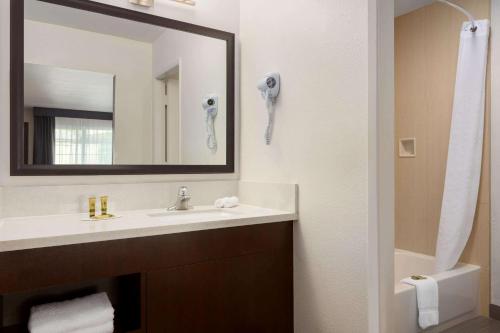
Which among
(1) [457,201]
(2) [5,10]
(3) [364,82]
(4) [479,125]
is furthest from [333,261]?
(2) [5,10]

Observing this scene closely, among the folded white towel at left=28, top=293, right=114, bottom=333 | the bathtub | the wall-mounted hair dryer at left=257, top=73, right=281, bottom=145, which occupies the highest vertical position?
the wall-mounted hair dryer at left=257, top=73, right=281, bottom=145

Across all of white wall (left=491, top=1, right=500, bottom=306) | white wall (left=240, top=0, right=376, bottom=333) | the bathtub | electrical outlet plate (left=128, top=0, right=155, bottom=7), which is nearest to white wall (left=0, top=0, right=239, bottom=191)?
electrical outlet plate (left=128, top=0, right=155, bottom=7)

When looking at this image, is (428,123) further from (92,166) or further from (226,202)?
(92,166)

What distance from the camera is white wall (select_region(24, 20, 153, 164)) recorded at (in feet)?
5.40

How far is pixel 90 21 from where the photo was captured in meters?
1.76

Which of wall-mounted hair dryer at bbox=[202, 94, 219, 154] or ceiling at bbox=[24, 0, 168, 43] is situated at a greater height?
ceiling at bbox=[24, 0, 168, 43]

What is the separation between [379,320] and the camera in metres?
1.42

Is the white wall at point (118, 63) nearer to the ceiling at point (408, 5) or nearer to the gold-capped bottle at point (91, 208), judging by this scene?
the gold-capped bottle at point (91, 208)

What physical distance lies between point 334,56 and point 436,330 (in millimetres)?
1720

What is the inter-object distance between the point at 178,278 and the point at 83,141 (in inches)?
32.5

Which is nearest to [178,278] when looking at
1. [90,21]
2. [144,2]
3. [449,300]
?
[90,21]

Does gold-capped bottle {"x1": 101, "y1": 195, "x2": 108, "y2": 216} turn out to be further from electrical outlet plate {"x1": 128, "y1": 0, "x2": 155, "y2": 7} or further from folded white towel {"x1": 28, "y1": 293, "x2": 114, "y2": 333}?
electrical outlet plate {"x1": 128, "y1": 0, "x2": 155, "y2": 7}

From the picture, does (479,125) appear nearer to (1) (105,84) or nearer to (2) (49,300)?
(1) (105,84)

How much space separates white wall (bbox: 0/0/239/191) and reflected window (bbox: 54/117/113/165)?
0.09 meters
